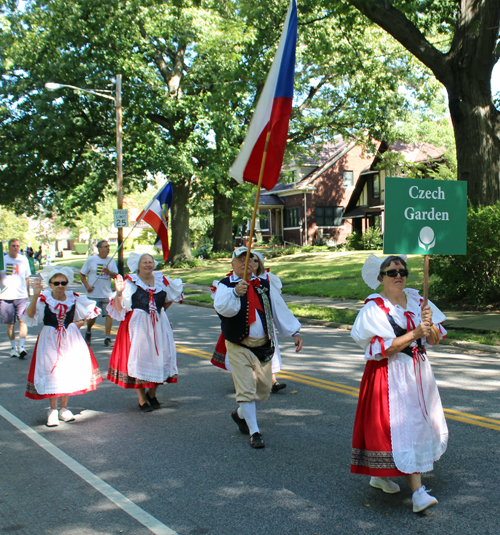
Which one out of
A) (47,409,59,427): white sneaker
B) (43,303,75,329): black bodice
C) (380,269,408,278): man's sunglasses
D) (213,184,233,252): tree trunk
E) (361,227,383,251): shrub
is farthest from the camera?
(361,227,383,251): shrub

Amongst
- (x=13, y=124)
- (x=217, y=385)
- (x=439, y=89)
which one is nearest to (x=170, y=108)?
(x=13, y=124)

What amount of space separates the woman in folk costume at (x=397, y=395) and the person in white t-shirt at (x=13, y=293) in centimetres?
821

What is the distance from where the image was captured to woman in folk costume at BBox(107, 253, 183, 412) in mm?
6754

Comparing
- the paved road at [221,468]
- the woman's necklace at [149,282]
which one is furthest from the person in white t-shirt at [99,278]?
the woman's necklace at [149,282]

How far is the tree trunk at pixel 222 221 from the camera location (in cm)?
3747

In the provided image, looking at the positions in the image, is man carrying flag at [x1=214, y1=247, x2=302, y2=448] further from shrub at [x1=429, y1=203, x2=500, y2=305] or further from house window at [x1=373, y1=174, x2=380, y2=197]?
house window at [x1=373, y1=174, x2=380, y2=197]

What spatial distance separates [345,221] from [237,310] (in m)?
43.4

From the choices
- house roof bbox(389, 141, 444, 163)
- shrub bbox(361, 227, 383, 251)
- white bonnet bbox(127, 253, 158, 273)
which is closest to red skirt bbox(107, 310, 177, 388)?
white bonnet bbox(127, 253, 158, 273)

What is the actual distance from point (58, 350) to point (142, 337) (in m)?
0.92

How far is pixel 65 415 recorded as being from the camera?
6.55m

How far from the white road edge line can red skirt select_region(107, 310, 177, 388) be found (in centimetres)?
108

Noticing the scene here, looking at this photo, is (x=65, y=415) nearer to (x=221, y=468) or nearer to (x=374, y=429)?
(x=221, y=468)

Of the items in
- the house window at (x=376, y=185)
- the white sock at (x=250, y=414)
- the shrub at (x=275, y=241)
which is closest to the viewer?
the white sock at (x=250, y=414)

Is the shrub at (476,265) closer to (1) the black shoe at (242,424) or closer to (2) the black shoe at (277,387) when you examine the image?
(2) the black shoe at (277,387)
